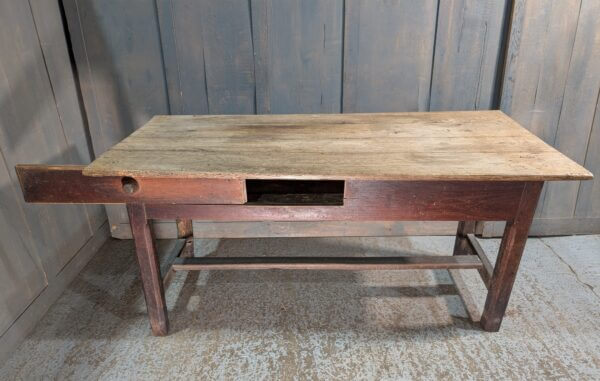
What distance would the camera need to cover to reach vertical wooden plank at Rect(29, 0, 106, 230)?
1.98 m

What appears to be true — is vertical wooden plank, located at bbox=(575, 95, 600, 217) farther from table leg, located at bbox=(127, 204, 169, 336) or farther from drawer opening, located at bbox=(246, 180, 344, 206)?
table leg, located at bbox=(127, 204, 169, 336)

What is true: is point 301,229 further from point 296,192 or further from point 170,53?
point 170,53

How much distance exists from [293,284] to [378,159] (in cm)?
Result: 102

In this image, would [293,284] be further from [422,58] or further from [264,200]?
[422,58]

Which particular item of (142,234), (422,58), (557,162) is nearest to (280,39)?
(422,58)

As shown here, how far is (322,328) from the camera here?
1.81m

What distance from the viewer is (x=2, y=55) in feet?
5.63

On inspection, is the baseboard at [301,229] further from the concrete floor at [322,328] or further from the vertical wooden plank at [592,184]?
the vertical wooden plank at [592,184]

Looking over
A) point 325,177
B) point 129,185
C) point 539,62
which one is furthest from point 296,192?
point 539,62

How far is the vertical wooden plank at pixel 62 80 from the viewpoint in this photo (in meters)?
1.98

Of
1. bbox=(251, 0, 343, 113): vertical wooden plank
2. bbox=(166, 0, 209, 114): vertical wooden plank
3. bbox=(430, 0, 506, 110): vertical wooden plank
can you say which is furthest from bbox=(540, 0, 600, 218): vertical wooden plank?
bbox=(166, 0, 209, 114): vertical wooden plank

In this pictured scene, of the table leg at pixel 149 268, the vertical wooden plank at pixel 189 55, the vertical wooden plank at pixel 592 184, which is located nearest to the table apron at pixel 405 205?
the table leg at pixel 149 268

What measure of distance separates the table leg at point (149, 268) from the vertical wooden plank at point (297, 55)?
103 cm

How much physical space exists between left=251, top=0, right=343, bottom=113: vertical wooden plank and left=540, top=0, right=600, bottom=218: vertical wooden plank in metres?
1.28
